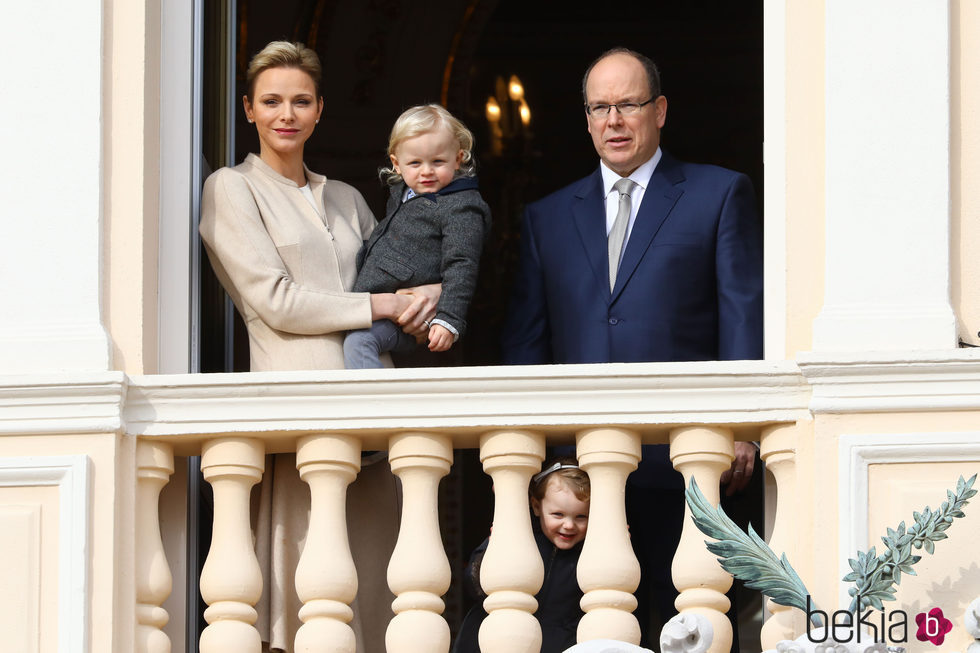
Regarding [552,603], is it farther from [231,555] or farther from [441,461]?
[231,555]

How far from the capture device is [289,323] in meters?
6.05

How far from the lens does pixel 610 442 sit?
5.61 m

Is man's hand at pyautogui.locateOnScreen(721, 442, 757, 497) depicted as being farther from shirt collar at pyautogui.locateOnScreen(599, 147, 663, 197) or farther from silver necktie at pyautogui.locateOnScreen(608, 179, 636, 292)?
shirt collar at pyautogui.locateOnScreen(599, 147, 663, 197)

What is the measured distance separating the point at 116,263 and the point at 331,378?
2.21 ft

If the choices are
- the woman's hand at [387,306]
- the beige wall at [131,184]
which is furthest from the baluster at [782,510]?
the beige wall at [131,184]

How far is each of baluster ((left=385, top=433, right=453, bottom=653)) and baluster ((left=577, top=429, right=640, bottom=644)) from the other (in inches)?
13.6

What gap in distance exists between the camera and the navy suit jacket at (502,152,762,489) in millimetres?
6176

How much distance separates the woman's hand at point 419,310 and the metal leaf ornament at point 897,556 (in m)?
1.49

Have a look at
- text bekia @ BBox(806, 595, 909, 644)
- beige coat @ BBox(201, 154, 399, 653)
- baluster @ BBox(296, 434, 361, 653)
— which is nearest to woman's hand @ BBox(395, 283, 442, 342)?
beige coat @ BBox(201, 154, 399, 653)

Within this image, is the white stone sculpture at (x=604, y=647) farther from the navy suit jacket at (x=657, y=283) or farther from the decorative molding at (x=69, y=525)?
the decorative molding at (x=69, y=525)

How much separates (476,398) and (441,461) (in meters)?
0.19

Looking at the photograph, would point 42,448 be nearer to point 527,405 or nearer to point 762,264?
point 527,405

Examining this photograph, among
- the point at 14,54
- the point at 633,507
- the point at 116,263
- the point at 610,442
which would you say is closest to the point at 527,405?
the point at 610,442

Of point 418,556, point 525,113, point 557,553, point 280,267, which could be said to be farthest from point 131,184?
point 525,113
